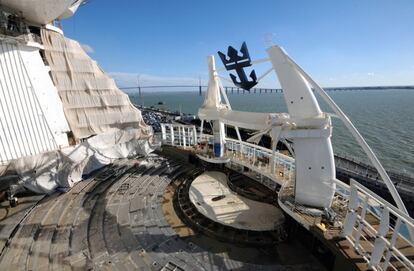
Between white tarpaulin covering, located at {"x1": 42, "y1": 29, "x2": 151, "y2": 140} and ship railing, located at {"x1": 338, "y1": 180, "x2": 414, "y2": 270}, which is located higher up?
white tarpaulin covering, located at {"x1": 42, "y1": 29, "x2": 151, "y2": 140}

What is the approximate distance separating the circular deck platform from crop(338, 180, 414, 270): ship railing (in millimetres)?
3577

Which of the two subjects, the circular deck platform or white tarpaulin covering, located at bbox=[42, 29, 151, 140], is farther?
white tarpaulin covering, located at bbox=[42, 29, 151, 140]

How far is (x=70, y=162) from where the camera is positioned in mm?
14570

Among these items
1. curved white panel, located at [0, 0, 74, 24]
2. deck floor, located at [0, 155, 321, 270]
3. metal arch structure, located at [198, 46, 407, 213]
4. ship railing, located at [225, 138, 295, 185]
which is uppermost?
curved white panel, located at [0, 0, 74, 24]

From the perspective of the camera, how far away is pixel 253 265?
8391 mm

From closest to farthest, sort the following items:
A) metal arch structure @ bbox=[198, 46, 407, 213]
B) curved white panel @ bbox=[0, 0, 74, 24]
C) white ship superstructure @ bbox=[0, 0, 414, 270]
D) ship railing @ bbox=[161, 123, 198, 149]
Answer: white ship superstructure @ bbox=[0, 0, 414, 270] → metal arch structure @ bbox=[198, 46, 407, 213] → curved white panel @ bbox=[0, 0, 74, 24] → ship railing @ bbox=[161, 123, 198, 149]

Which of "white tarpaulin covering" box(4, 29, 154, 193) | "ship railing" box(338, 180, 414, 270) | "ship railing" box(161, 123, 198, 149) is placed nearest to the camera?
"ship railing" box(338, 180, 414, 270)

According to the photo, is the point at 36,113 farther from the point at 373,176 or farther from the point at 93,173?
the point at 373,176

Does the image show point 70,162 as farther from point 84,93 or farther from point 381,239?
point 381,239

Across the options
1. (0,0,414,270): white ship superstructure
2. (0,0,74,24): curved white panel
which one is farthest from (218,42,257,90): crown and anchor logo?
(0,0,74,24): curved white panel

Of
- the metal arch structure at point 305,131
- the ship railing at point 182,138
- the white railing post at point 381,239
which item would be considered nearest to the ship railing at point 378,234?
the white railing post at point 381,239

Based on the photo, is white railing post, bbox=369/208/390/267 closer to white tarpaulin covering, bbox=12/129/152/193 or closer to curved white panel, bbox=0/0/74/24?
white tarpaulin covering, bbox=12/129/152/193

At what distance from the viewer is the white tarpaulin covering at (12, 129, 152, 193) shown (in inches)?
520

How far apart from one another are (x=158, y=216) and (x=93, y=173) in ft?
27.3
